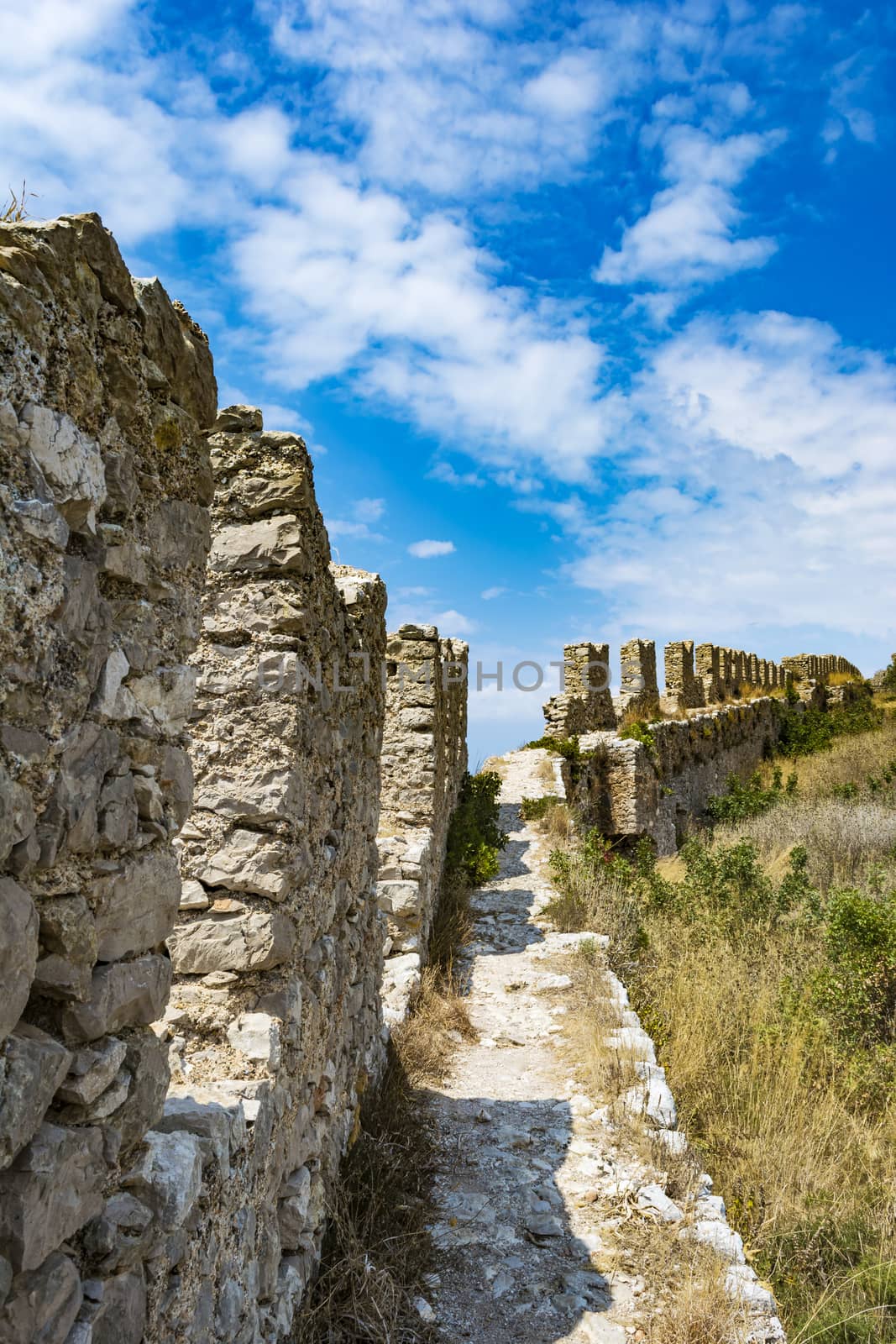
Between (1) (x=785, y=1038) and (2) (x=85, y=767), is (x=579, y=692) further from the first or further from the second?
(2) (x=85, y=767)

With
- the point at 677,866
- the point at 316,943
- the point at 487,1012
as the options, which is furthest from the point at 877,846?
the point at 316,943

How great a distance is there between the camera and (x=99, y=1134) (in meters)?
1.45

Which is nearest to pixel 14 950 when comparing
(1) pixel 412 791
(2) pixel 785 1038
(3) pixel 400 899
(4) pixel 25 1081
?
(4) pixel 25 1081

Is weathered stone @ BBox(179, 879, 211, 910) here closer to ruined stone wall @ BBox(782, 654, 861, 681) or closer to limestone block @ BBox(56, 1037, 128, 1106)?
limestone block @ BBox(56, 1037, 128, 1106)

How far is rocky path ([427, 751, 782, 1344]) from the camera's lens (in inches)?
120

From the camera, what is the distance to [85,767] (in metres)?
1.43

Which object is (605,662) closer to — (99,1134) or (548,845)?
(548,845)

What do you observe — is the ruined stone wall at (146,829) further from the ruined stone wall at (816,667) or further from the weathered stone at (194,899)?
the ruined stone wall at (816,667)

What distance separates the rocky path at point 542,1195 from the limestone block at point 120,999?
6.98 feet

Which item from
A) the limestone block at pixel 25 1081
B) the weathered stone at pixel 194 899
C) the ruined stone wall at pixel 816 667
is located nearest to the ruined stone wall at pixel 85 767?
the limestone block at pixel 25 1081

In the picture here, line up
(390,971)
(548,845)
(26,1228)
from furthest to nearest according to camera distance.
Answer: (548,845) → (390,971) → (26,1228)

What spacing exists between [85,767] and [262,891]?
1395 mm

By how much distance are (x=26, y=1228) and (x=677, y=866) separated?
1309cm

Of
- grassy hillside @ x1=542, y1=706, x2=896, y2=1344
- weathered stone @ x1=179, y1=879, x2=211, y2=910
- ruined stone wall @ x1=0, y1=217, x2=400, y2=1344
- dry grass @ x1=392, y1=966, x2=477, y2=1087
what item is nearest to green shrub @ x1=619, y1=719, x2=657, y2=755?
grassy hillside @ x1=542, y1=706, x2=896, y2=1344
